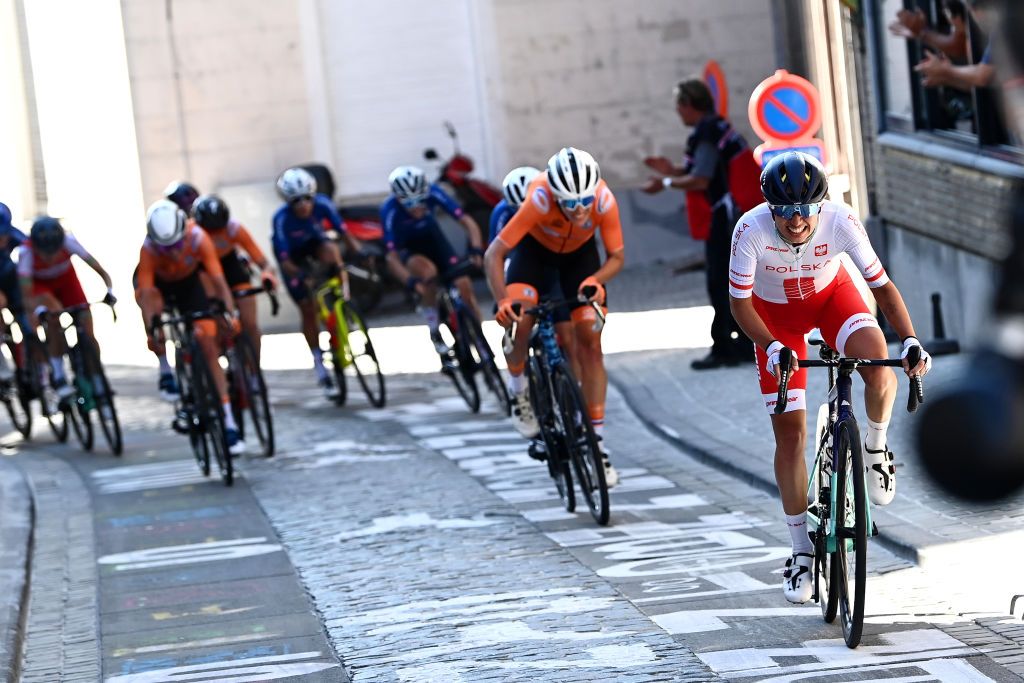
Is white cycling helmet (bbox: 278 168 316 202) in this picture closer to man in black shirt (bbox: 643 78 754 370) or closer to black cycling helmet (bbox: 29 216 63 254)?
black cycling helmet (bbox: 29 216 63 254)

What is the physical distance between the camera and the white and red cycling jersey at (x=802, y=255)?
6723 millimetres

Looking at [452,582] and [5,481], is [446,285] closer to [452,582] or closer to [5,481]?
[5,481]

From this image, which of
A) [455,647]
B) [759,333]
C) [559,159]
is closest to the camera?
[759,333]

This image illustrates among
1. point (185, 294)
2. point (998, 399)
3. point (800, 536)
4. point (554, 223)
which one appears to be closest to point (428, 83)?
point (185, 294)

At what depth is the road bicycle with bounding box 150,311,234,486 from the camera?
11812 mm

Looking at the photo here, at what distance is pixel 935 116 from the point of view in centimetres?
1447

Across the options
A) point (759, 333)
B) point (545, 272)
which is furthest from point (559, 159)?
point (759, 333)

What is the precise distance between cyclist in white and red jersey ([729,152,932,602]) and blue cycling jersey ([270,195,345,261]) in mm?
8147

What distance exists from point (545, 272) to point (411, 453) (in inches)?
108

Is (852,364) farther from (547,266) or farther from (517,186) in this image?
(517,186)

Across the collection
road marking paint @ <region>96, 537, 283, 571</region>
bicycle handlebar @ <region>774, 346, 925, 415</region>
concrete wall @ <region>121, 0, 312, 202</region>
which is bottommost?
road marking paint @ <region>96, 537, 283, 571</region>

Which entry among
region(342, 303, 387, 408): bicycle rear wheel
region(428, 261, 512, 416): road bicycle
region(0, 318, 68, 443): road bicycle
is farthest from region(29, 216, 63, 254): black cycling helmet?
region(428, 261, 512, 416): road bicycle

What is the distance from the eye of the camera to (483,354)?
13.5 meters

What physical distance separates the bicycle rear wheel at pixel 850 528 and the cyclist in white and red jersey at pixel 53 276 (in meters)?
8.40
